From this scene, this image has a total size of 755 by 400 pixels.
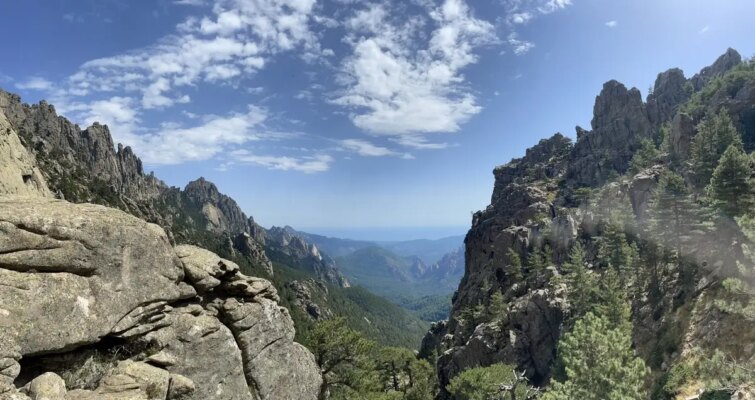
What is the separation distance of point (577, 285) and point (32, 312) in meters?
78.2

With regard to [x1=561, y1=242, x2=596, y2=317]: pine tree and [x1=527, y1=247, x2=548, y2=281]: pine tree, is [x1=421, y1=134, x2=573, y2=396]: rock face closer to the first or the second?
[x1=527, y1=247, x2=548, y2=281]: pine tree

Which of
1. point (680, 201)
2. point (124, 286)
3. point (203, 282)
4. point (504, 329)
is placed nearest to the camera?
point (124, 286)

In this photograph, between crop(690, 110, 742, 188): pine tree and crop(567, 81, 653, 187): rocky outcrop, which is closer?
crop(690, 110, 742, 188): pine tree

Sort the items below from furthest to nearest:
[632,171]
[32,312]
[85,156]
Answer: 1. [85,156]
2. [632,171]
3. [32,312]

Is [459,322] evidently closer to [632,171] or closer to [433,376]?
[433,376]

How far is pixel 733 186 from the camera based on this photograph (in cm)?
5447

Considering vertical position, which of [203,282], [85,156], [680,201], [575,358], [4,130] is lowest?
[575,358]

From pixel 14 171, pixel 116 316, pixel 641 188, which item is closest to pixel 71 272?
pixel 116 316

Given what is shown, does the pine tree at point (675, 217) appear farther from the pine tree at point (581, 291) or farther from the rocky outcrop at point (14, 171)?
the rocky outcrop at point (14, 171)

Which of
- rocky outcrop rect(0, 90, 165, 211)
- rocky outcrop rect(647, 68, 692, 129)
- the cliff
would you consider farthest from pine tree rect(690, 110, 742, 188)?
rocky outcrop rect(0, 90, 165, 211)

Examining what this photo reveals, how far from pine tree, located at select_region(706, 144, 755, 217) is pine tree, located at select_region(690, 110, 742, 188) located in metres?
28.5

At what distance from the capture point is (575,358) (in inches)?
1444

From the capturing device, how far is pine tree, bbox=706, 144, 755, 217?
53438 mm

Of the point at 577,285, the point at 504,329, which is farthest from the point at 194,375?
the point at 504,329
